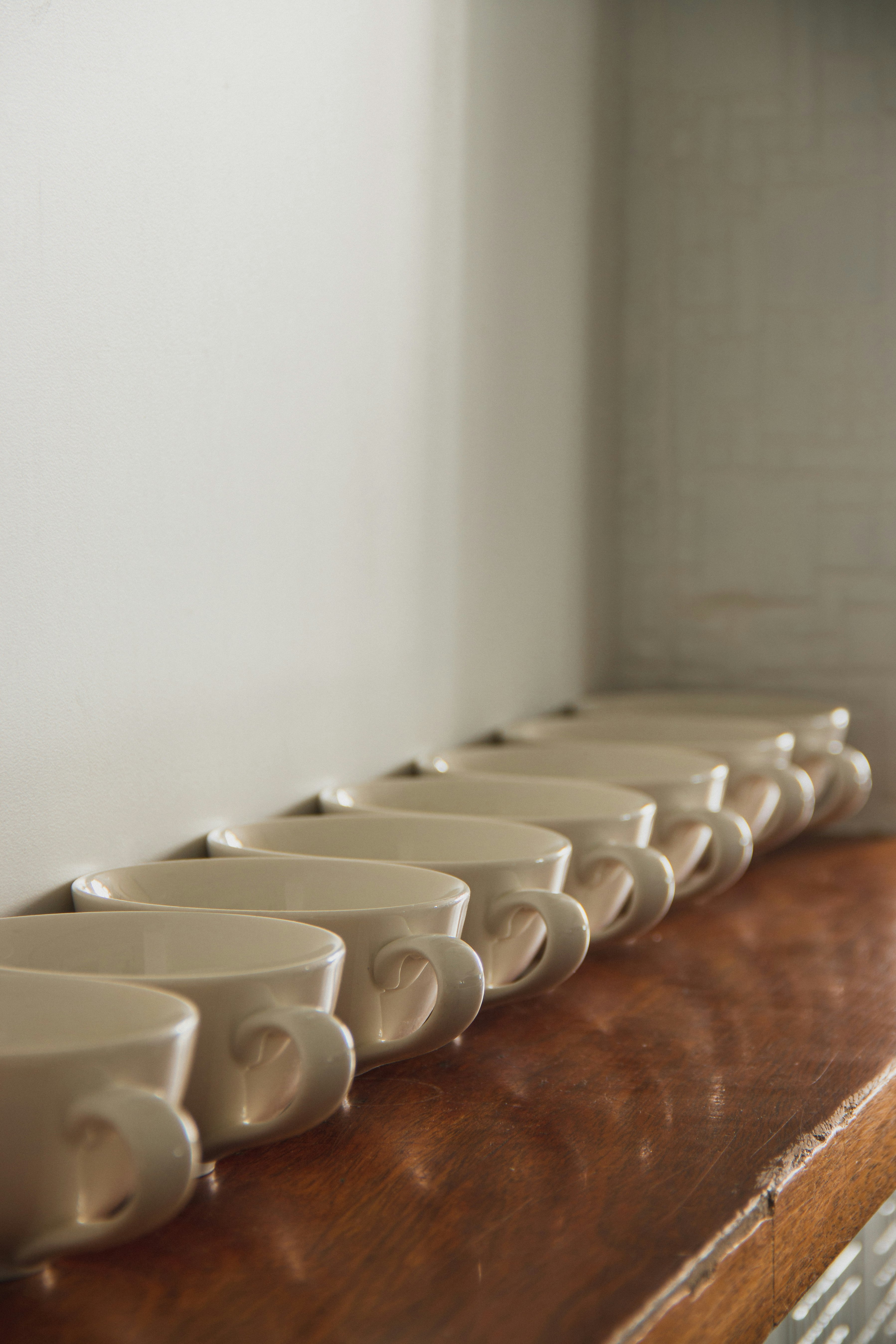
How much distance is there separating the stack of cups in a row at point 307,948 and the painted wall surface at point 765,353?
0.95ft

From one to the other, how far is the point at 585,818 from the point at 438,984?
0.56 feet

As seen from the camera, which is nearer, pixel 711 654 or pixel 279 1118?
pixel 279 1118

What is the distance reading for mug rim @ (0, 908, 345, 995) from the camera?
1.18ft

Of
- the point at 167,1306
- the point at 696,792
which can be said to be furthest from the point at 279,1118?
the point at 696,792

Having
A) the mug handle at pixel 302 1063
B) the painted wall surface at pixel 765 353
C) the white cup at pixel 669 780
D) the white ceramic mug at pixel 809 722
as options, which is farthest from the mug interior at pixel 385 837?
the painted wall surface at pixel 765 353

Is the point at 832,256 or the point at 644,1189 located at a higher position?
the point at 832,256

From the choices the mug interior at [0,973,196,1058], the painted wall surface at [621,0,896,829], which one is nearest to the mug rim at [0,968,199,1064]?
the mug interior at [0,973,196,1058]

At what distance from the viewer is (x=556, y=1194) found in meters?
0.39

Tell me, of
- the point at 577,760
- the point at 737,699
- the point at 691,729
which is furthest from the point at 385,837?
the point at 737,699

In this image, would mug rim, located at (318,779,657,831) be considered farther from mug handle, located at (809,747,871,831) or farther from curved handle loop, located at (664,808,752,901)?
mug handle, located at (809,747,871,831)

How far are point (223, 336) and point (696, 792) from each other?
0.33 m

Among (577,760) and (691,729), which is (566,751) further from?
(691,729)

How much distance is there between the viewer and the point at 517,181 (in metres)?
0.90

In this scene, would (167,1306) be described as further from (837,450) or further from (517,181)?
(837,450)
